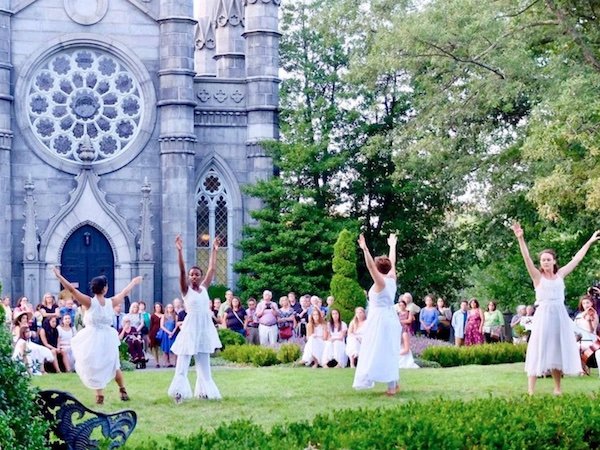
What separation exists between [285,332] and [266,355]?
4979 millimetres

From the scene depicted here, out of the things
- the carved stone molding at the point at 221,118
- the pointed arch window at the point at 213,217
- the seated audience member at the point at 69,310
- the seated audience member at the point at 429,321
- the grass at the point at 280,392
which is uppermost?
the carved stone molding at the point at 221,118

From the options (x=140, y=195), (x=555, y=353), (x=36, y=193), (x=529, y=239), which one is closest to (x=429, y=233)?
(x=529, y=239)

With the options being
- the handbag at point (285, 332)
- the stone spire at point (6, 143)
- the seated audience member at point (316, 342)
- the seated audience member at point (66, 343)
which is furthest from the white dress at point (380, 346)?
the stone spire at point (6, 143)

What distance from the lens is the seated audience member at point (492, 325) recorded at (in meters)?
30.7

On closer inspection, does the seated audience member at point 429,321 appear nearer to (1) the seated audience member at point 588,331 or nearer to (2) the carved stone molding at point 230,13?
(1) the seated audience member at point 588,331

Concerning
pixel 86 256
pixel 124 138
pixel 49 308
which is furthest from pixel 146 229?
pixel 49 308

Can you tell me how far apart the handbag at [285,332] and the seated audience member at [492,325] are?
4.50m

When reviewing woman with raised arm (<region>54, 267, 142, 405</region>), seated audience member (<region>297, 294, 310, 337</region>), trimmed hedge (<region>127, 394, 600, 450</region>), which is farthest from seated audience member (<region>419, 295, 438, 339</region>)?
trimmed hedge (<region>127, 394, 600, 450</region>)

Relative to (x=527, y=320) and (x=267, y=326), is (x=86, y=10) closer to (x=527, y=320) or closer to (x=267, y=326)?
(x=267, y=326)

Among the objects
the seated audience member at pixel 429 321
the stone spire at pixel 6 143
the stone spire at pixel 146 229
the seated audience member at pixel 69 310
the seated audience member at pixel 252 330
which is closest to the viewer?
the seated audience member at pixel 69 310

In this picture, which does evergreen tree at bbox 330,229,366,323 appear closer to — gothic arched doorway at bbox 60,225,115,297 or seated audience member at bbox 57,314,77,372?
seated audience member at bbox 57,314,77,372

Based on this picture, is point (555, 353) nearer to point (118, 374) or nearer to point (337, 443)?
point (118, 374)

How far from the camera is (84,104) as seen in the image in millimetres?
40500

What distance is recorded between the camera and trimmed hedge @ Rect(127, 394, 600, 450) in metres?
11.1
